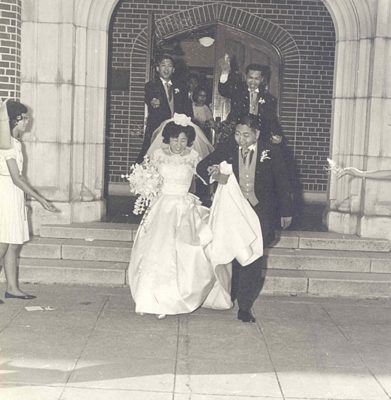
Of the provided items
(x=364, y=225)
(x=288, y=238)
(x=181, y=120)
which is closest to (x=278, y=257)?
(x=288, y=238)

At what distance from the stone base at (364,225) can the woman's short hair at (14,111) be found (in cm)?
426

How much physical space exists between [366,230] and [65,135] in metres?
3.80

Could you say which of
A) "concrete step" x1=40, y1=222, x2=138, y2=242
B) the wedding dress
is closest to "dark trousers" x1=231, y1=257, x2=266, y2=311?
the wedding dress

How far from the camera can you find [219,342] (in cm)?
647

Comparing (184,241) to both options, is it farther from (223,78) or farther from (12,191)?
(223,78)

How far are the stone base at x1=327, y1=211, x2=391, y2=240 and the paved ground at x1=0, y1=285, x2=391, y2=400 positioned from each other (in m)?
1.53

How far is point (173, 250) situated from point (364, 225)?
3.10m

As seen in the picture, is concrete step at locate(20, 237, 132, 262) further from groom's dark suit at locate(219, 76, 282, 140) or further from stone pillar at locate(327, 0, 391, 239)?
stone pillar at locate(327, 0, 391, 239)

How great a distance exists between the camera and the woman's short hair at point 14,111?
732 cm

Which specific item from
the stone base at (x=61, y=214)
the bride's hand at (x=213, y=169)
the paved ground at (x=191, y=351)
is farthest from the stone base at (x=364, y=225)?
the stone base at (x=61, y=214)

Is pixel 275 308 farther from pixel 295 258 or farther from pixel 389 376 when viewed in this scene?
pixel 389 376

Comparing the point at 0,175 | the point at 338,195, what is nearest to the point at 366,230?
the point at 338,195

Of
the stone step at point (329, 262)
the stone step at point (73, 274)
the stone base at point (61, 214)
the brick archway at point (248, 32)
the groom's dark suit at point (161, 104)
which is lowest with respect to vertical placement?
the stone step at point (73, 274)

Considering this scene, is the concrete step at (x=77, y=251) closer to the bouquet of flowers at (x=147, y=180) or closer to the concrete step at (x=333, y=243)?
the bouquet of flowers at (x=147, y=180)
